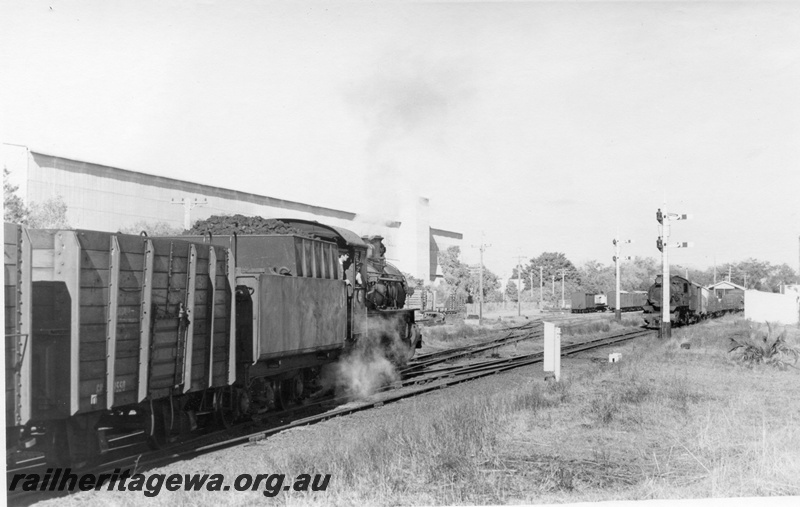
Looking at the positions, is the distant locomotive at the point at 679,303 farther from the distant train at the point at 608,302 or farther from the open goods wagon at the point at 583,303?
the open goods wagon at the point at 583,303

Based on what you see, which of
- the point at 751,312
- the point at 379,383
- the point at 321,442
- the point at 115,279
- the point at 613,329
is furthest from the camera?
the point at 751,312

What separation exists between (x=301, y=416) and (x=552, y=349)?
6189 millimetres

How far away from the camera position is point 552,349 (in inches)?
598

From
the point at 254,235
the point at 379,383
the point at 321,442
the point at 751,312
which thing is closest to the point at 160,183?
Answer: the point at 379,383

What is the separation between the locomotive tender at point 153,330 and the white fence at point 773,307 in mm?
37548

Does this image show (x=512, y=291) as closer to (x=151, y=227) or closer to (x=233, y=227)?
(x=151, y=227)

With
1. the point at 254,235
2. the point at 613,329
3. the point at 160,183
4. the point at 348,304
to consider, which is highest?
the point at 160,183

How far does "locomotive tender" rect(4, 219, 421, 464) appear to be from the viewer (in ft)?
21.6

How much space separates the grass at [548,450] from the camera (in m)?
7.00

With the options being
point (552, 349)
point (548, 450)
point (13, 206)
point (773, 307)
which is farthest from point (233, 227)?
point (773, 307)

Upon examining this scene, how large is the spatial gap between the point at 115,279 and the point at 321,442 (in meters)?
3.60

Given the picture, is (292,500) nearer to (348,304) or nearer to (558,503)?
(558,503)

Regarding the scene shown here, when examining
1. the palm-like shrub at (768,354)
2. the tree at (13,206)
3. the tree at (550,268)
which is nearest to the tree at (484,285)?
the tree at (550,268)

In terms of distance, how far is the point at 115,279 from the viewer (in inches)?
279
